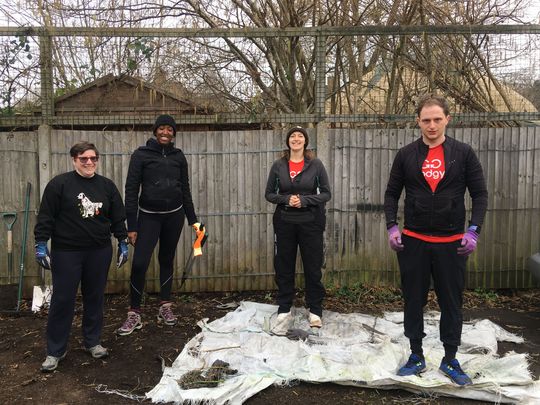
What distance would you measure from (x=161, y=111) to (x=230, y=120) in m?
0.82

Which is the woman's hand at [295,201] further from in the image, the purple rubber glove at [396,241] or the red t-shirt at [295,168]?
the purple rubber glove at [396,241]

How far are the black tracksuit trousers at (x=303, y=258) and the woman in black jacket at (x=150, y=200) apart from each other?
3.44ft

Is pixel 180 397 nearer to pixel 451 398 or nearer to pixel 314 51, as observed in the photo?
pixel 451 398

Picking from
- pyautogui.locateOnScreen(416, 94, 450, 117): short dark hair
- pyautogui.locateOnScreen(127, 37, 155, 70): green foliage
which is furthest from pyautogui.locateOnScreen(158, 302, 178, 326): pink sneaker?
pyautogui.locateOnScreen(416, 94, 450, 117): short dark hair

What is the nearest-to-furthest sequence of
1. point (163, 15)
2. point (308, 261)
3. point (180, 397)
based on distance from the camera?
point (180, 397) → point (308, 261) → point (163, 15)

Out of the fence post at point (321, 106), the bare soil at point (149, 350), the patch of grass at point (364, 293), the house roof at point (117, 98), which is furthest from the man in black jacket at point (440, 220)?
the house roof at point (117, 98)

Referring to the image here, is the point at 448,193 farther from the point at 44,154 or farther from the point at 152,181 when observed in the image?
the point at 44,154

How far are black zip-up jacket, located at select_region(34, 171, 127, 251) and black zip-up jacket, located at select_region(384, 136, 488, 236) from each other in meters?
2.47

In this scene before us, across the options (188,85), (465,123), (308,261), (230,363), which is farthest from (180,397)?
(465,123)

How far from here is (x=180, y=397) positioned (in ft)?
10.8

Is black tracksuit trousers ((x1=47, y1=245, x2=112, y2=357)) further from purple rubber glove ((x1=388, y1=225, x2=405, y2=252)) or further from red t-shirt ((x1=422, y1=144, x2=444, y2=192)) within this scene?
red t-shirt ((x1=422, y1=144, x2=444, y2=192))

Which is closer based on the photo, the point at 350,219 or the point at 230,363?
the point at 230,363

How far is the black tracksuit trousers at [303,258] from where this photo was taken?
4.57m

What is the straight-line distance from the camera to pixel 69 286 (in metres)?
3.82
